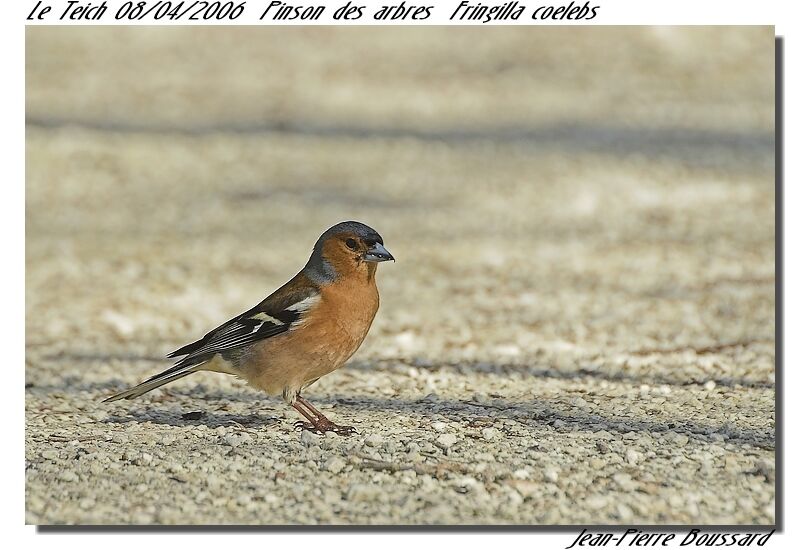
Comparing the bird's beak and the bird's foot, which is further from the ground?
the bird's beak

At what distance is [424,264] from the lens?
10500 mm

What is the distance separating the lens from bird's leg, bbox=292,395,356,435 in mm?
5758

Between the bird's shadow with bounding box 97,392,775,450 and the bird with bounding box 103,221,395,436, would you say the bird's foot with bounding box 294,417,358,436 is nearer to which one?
the bird with bounding box 103,221,395,436

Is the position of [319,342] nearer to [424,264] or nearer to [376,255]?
[376,255]

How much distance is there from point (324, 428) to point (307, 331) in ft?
1.69

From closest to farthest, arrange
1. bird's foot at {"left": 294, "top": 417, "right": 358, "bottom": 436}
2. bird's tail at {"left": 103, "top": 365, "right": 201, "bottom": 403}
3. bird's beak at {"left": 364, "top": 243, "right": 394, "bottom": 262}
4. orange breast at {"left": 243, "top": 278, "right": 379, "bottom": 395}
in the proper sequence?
bird's foot at {"left": 294, "top": 417, "right": 358, "bottom": 436} < orange breast at {"left": 243, "top": 278, "right": 379, "bottom": 395} < bird's beak at {"left": 364, "top": 243, "right": 394, "bottom": 262} < bird's tail at {"left": 103, "top": 365, "right": 201, "bottom": 403}

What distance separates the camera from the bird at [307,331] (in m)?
5.88

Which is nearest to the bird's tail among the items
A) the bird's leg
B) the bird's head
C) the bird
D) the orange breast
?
the bird

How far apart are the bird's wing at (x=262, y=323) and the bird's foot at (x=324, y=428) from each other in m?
0.52

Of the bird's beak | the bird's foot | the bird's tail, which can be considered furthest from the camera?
the bird's tail

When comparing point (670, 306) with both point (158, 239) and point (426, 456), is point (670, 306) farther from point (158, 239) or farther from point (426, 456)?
point (158, 239)

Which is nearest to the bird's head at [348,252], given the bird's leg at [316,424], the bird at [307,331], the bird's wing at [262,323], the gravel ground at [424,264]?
the bird at [307,331]

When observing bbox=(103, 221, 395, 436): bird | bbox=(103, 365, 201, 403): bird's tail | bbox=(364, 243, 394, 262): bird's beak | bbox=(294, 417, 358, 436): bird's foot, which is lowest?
bbox=(294, 417, 358, 436): bird's foot

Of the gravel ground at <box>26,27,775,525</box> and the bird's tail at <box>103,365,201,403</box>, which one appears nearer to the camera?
the gravel ground at <box>26,27,775,525</box>
